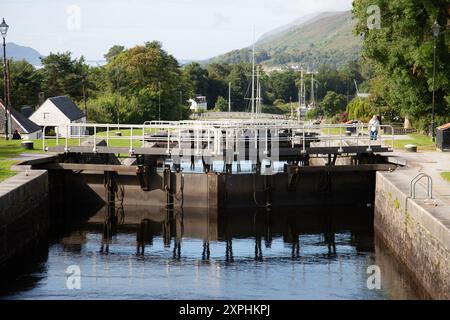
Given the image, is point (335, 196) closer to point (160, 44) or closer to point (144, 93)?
point (144, 93)

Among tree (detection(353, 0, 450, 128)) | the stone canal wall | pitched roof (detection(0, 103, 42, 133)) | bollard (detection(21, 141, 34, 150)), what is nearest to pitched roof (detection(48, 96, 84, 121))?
pitched roof (detection(0, 103, 42, 133))

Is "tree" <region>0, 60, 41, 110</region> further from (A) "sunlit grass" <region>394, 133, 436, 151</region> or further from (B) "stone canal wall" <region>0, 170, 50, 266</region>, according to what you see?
(B) "stone canal wall" <region>0, 170, 50, 266</region>

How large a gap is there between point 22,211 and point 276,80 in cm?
12070

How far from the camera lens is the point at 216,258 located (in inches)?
1087

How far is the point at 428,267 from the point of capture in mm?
22297

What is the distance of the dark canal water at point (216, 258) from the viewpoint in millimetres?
23125

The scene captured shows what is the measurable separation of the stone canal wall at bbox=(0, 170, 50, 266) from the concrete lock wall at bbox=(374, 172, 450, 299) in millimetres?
12169

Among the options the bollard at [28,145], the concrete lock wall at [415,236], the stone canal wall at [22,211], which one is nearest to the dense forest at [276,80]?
the concrete lock wall at [415,236]

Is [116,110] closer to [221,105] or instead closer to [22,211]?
[221,105]

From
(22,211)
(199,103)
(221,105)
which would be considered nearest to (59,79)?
(221,105)

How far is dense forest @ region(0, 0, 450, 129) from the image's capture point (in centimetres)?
4497

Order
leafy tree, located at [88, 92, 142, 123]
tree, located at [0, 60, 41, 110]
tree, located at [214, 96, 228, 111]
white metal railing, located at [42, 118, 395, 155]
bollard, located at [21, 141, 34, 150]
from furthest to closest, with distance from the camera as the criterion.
Answer: tree, located at [214, 96, 228, 111] → tree, located at [0, 60, 41, 110] → leafy tree, located at [88, 92, 142, 123] → bollard, located at [21, 141, 34, 150] → white metal railing, located at [42, 118, 395, 155]
